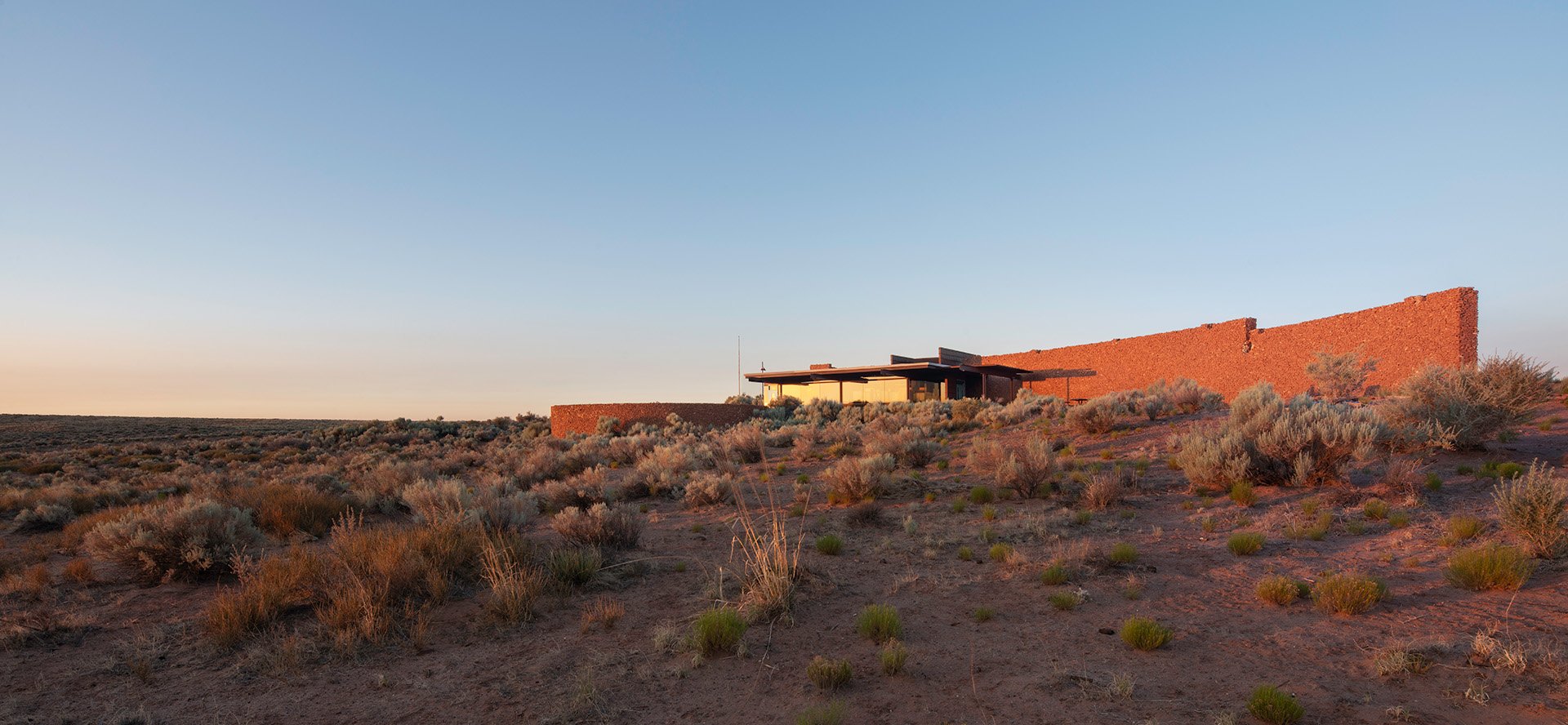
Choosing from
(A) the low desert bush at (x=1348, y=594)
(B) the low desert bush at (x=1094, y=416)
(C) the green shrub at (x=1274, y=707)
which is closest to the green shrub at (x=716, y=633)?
(C) the green shrub at (x=1274, y=707)

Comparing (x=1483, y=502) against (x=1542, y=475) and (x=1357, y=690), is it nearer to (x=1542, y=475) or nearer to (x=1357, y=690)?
(x=1542, y=475)

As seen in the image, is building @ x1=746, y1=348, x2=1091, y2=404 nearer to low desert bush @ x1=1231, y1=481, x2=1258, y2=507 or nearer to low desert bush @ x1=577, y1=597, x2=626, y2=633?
low desert bush @ x1=1231, y1=481, x2=1258, y2=507

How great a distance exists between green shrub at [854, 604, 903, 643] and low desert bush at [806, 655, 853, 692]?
0.65m

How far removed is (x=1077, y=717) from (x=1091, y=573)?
270cm

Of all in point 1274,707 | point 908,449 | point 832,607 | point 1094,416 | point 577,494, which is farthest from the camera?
point 1094,416

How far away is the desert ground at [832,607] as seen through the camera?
4453mm

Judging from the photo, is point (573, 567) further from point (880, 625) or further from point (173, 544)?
point (173, 544)

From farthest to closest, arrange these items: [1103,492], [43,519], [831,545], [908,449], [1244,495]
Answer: [908,449] → [43,519] → [1103,492] → [1244,495] → [831,545]

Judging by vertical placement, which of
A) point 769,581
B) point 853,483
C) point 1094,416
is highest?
point 1094,416

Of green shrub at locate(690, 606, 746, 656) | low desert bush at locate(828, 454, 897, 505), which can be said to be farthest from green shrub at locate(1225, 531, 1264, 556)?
green shrub at locate(690, 606, 746, 656)

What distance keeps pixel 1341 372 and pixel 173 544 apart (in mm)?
29689

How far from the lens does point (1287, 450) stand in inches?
363

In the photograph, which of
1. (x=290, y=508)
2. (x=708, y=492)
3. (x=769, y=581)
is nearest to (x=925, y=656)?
(x=769, y=581)

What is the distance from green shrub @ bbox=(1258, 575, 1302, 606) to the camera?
5516 mm
